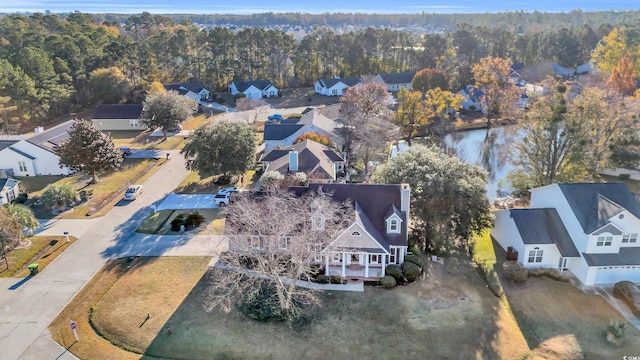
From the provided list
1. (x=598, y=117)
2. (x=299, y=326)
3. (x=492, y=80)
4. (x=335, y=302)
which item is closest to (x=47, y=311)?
(x=299, y=326)

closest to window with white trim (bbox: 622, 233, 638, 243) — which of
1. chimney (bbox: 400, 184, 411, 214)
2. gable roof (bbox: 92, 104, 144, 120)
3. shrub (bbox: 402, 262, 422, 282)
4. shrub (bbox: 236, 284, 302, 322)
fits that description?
shrub (bbox: 402, 262, 422, 282)

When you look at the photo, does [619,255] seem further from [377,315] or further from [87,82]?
[87,82]

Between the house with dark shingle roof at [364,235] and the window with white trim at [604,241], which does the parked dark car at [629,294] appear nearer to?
the window with white trim at [604,241]

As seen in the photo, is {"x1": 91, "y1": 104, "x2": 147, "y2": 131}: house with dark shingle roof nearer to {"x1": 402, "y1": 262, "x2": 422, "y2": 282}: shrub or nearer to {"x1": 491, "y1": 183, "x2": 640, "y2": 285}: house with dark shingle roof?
{"x1": 402, "y1": 262, "x2": 422, "y2": 282}: shrub

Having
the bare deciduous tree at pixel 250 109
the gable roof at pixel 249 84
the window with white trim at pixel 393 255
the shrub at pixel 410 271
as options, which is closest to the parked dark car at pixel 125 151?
the bare deciduous tree at pixel 250 109

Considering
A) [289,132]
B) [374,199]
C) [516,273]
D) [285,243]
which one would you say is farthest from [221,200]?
Result: [516,273]
